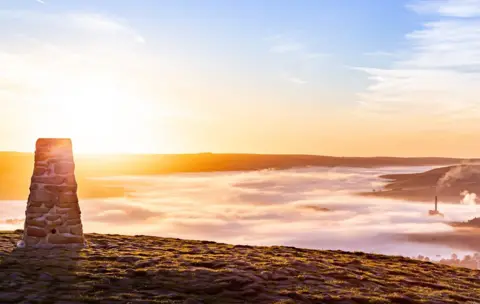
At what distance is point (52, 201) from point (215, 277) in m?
5.55

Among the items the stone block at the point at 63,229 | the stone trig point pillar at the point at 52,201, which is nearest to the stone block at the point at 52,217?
A: the stone trig point pillar at the point at 52,201

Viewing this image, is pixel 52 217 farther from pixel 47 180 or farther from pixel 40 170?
pixel 40 170

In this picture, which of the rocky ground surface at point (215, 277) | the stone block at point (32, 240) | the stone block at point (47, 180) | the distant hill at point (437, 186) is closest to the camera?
the rocky ground surface at point (215, 277)

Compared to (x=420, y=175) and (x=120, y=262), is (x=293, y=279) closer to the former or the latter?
(x=120, y=262)

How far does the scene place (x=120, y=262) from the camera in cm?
1348

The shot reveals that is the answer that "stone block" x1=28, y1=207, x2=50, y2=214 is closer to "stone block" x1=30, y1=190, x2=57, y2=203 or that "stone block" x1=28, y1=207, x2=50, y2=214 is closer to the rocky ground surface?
"stone block" x1=30, y1=190, x2=57, y2=203

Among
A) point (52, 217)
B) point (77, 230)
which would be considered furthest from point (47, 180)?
point (77, 230)

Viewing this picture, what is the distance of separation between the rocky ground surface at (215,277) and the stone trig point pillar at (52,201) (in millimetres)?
634

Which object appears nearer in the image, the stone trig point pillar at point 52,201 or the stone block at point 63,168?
the stone trig point pillar at point 52,201

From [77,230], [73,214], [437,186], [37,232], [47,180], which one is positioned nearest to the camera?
[37,232]

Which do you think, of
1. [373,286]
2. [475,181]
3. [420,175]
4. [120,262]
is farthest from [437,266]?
[420,175]

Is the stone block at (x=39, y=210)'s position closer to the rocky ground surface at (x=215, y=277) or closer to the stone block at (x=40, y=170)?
the stone block at (x=40, y=170)

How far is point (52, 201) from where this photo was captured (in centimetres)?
1497

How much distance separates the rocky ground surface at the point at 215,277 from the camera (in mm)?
10898
